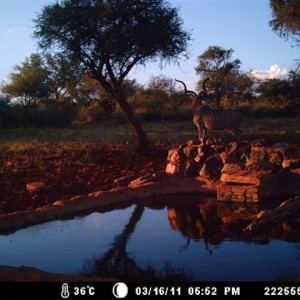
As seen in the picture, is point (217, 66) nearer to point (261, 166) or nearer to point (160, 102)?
point (160, 102)

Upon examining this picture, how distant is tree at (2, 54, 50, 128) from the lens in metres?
31.5

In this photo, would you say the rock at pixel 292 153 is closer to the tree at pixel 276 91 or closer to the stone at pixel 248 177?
the stone at pixel 248 177

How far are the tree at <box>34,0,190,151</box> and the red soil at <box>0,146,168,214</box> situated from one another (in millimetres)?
1255

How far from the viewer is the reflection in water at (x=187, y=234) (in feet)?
20.0

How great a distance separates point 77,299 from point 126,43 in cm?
1158

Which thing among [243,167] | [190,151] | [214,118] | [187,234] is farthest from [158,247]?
[214,118]

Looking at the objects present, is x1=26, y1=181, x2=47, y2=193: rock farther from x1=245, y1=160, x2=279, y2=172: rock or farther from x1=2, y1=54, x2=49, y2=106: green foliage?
x1=2, y1=54, x2=49, y2=106: green foliage

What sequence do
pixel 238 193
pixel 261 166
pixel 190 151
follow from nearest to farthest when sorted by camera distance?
pixel 238 193 → pixel 261 166 → pixel 190 151

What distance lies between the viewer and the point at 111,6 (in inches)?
583

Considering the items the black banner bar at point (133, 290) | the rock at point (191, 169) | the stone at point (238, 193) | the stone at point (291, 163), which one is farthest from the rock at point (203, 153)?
the black banner bar at point (133, 290)

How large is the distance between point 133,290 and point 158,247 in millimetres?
2228

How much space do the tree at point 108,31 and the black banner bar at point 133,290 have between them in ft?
33.7

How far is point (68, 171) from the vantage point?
12734 millimetres

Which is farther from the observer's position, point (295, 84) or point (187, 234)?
point (295, 84)
